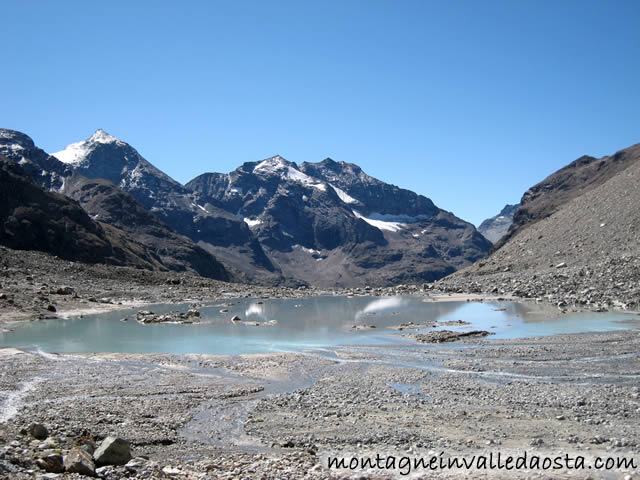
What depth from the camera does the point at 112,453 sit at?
12.8 metres

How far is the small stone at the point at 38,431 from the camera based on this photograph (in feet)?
48.0

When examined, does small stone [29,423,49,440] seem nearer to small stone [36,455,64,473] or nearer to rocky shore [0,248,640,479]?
rocky shore [0,248,640,479]

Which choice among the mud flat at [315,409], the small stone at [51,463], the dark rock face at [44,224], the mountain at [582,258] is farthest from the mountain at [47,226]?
the small stone at [51,463]

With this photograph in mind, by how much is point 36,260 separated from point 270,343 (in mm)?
67989

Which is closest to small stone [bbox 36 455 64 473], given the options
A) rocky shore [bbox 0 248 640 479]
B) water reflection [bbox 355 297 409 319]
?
rocky shore [bbox 0 248 640 479]

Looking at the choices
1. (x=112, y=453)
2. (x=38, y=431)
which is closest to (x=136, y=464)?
(x=112, y=453)

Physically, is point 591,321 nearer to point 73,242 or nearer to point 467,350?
point 467,350

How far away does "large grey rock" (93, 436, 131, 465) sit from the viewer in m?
12.7

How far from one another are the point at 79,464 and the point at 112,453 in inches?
40.6

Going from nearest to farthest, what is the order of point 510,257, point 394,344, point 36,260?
point 394,344
point 36,260
point 510,257

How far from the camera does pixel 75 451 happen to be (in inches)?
491

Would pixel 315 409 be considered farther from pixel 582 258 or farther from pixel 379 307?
pixel 582 258

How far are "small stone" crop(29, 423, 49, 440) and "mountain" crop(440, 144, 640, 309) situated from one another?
5109cm

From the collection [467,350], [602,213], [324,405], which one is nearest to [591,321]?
[467,350]
